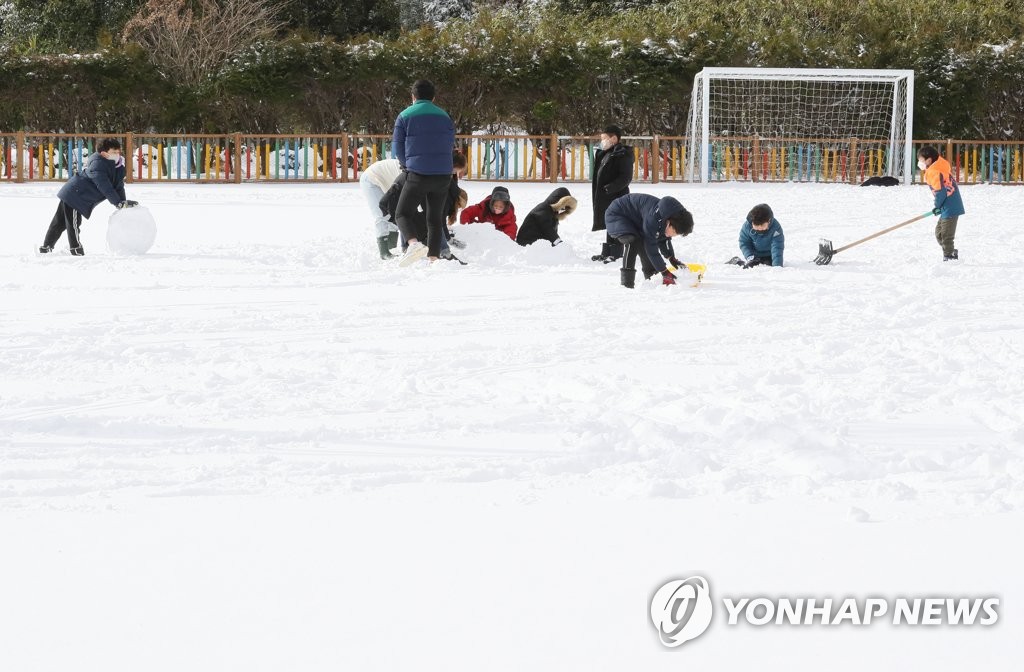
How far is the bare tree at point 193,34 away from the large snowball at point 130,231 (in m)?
15.8

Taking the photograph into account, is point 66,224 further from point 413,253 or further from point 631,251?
point 631,251

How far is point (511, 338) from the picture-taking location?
6.82 meters

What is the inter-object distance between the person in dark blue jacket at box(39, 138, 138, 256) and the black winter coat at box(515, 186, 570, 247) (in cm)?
311

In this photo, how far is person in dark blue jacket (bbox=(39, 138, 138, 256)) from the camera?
10914mm

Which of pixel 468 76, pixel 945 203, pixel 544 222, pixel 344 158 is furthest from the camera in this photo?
pixel 468 76

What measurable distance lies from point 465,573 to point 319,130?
23.7m

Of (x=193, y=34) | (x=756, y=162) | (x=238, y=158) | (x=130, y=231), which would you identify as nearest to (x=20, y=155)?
(x=238, y=158)

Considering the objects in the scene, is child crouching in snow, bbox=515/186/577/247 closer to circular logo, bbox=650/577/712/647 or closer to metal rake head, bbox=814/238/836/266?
metal rake head, bbox=814/238/836/266

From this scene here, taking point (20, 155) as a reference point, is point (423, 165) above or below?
below

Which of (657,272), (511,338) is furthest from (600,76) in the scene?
(511,338)

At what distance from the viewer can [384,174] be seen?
34.5 feet

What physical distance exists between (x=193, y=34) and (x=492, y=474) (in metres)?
24.7

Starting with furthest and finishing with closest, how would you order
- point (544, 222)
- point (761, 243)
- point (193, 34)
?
point (193, 34) → point (544, 222) → point (761, 243)

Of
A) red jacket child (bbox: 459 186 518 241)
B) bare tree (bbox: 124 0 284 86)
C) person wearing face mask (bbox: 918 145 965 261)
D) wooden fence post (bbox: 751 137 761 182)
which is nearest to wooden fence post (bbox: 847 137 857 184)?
wooden fence post (bbox: 751 137 761 182)
